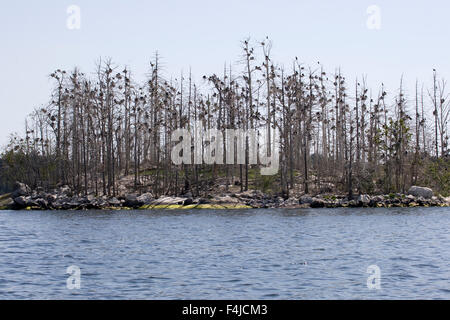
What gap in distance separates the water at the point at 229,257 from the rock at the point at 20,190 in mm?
22745

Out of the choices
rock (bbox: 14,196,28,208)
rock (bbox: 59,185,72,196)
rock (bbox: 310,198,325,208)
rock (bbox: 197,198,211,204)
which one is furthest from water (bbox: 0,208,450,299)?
rock (bbox: 59,185,72,196)

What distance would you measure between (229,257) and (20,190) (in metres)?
48.7

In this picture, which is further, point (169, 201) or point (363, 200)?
point (169, 201)

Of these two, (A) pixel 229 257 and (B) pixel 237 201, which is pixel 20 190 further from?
(A) pixel 229 257

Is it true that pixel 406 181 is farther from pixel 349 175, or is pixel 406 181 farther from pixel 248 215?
pixel 248 215

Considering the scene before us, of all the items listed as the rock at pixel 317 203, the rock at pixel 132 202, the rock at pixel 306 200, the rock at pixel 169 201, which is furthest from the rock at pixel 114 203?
the rock at pixel 317 203

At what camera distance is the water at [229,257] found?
1844 centimetres

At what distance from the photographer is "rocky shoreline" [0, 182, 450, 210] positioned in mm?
58750

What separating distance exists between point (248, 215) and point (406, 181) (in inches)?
966

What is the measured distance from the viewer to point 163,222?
43.9m

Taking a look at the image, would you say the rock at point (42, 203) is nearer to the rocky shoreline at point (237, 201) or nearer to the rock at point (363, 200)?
the rocky shoreline at point (237, 201)

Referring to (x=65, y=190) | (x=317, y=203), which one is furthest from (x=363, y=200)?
(x=65, y=190)

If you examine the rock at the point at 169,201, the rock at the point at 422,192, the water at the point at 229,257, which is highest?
the rock at the point at 422,192

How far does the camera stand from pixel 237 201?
59.6 m
